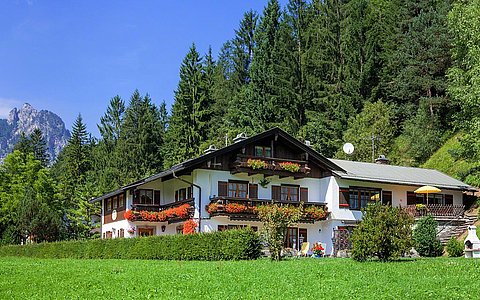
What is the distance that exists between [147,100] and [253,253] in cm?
5429

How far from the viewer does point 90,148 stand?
8400cm

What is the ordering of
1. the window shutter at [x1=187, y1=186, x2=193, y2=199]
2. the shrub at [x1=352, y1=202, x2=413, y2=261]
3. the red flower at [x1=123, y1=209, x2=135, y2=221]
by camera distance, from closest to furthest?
1. the shrub at [x1=352, y1=202, x2=413, y2=261]
2. the window shutter at [x1=187, y1=186, x2=193, y2=199]
3. the red flower at [x1=123, y1=209, x2=135, y2=221]

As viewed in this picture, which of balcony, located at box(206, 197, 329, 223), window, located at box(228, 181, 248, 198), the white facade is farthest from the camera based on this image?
window, located at box(228, 181, 248, 198)

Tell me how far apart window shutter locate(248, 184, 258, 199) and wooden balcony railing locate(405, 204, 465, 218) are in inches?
353

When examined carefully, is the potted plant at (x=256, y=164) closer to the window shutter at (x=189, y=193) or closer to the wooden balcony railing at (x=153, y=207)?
the window shutter at (x=189, y=193)

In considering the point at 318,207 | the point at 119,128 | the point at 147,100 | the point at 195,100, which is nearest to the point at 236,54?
the point at 195,100

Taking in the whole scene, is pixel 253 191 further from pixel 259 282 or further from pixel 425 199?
pixel 259 282

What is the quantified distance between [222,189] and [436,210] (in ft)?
42.2

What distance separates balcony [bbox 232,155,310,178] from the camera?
3475 centimetres

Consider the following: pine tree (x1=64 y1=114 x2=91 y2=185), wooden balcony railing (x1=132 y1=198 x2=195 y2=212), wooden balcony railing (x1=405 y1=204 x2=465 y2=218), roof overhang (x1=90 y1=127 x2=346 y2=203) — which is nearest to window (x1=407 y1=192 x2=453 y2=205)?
wooden balcony railing (x1=405 y1=204 x2=465 y2=218)

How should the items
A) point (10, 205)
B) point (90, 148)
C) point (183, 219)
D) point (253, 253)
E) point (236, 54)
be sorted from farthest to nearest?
point (90, 148) → point (236, 54) → point (10, 205) → point (183, 219) → point (253, 253)

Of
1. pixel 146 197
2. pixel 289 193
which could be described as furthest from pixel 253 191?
pixel 146 197

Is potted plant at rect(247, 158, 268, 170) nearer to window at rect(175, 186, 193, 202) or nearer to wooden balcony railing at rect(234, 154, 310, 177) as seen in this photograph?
wooden balcony railing at rect(234, 154, 310, 177)

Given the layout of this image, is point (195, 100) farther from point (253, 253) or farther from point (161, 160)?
point (253, 253)
